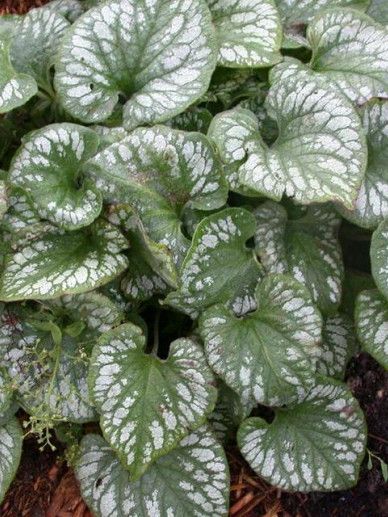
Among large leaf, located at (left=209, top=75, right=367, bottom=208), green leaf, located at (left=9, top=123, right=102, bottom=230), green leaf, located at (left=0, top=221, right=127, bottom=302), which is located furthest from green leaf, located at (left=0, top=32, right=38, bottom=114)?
large leaf, located at (left=209, top=75, right=367, bottom=208)

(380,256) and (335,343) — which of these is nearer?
(380,256)

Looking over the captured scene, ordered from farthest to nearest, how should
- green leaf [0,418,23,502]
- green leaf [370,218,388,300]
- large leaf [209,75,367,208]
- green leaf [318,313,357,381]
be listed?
green leaf [318,313,357,381]
green leaf [0,418,23,502]
green leaf [370,218,388,300]
large leaf [209,75,367,208]

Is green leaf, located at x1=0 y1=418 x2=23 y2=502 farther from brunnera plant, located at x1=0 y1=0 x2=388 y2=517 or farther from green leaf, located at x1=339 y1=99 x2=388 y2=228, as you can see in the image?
green leaf, located at x1=339 y1=99 x2=388 y2=228

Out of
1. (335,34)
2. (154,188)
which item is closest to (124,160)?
(154,188)

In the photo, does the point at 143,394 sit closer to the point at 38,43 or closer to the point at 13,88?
the point at 13,88

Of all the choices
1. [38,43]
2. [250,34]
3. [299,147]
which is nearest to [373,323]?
[299,147]

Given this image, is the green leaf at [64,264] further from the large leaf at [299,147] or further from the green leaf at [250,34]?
the green leaf at [250,34]
